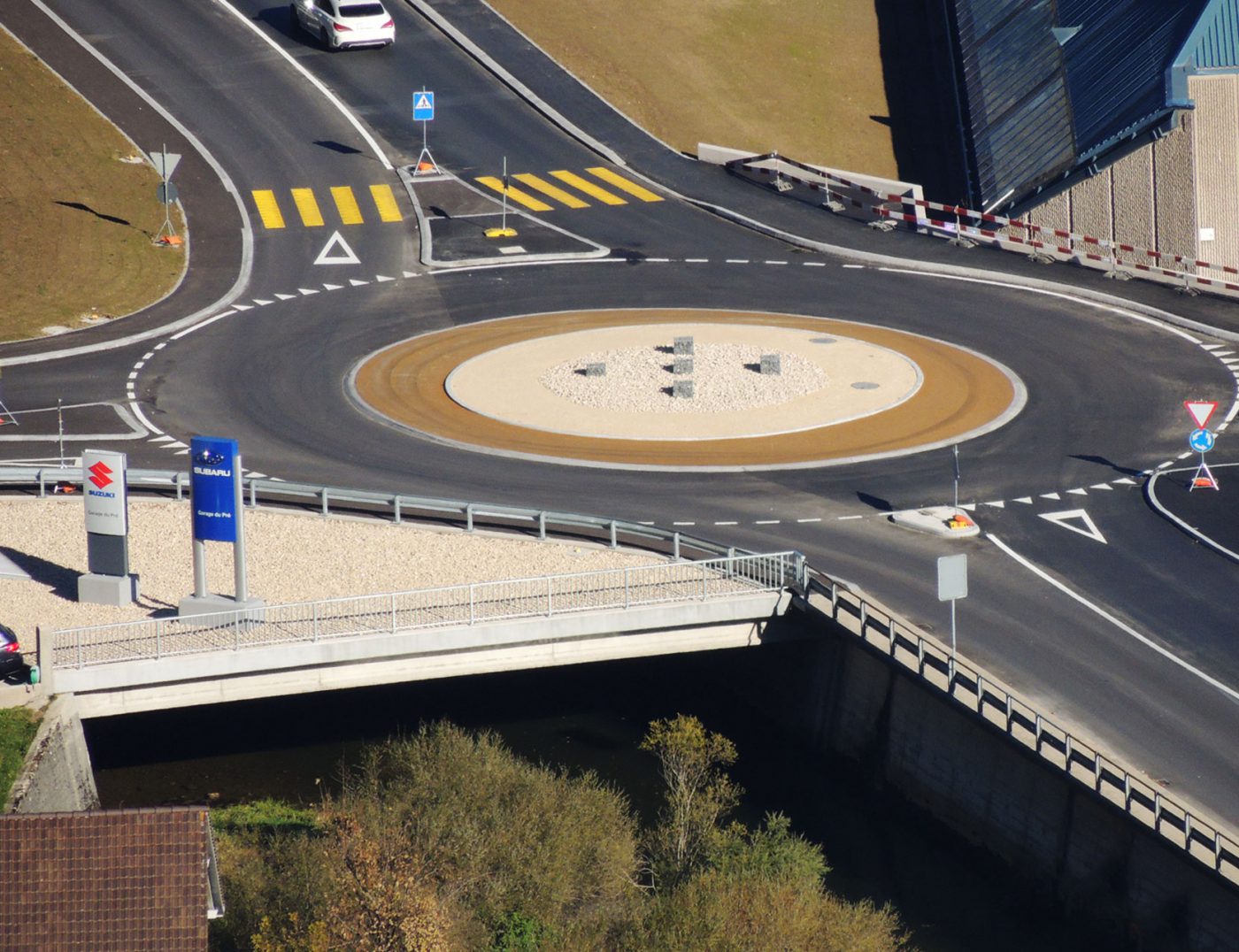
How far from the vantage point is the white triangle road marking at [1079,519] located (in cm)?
3706

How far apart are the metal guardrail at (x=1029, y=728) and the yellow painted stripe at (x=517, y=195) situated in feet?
101

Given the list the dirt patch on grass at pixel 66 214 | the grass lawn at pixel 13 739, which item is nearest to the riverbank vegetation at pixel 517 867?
the grass lawn at pixel 13 739

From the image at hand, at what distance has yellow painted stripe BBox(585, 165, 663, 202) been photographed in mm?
63656

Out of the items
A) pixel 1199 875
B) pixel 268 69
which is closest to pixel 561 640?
pixel 1199 875

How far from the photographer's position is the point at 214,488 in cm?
3234

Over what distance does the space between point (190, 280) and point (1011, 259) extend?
25.7 metres

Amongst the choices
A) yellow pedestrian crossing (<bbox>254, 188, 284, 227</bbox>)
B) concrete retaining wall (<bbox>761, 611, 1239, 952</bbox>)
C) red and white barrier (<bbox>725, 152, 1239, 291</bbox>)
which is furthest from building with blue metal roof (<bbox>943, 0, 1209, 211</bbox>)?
concrete retaining wall (<bbox>761, 611, 1239, 952</bbox>)

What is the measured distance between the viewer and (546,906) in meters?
27.5

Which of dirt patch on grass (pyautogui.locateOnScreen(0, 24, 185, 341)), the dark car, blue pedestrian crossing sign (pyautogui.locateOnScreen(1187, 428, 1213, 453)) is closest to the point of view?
the dark car

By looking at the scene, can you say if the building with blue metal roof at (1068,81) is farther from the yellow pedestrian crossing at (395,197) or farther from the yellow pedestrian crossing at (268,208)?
the yellow pedestrian crossing at (268,208)

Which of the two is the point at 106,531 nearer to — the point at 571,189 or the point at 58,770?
the point at 58,770

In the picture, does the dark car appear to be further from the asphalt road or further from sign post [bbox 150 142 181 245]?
sign post [bbox 150 142 181 245]

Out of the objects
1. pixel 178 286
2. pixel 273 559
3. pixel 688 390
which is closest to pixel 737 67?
pixel 178 286

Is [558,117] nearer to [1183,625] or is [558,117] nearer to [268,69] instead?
[268,69]
